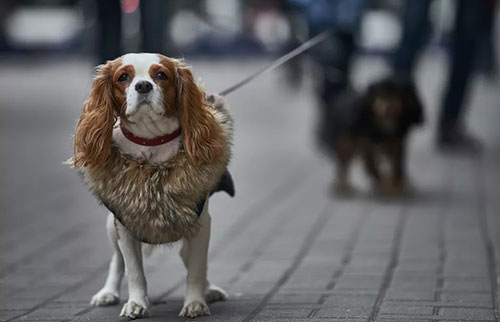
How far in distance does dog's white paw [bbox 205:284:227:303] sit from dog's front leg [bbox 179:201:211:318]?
340 mm

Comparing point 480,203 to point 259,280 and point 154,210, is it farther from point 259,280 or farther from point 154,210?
point 154,210

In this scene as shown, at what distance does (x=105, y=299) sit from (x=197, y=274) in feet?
1.82

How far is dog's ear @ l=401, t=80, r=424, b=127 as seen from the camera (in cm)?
841

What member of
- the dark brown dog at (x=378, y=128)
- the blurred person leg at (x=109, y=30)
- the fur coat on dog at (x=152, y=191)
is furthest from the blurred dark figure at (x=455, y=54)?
the fur coat on dog at (x=152, y=191)

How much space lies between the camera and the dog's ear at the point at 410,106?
8.41 metres

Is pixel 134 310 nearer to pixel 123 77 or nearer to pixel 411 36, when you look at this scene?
pixel 123 77

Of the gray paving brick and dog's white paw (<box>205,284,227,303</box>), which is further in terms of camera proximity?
dog's white paw (<box>205,284,227,303</box>)

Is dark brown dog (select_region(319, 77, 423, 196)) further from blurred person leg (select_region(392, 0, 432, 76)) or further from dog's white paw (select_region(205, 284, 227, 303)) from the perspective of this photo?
dog's white paw (select_region(205, 284, 227, 303))

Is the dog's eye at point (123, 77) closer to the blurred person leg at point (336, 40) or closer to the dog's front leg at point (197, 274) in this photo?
the dog's front leg at point (197, 274)

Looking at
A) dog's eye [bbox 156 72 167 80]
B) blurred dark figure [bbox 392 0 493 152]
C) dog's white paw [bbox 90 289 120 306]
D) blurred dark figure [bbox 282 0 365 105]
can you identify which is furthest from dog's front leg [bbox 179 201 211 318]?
blurred dark figure [bbox 392 0 493 152]

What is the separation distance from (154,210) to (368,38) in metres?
26.7

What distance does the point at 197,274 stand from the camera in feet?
16.0

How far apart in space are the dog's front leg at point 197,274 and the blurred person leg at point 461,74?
664 cm

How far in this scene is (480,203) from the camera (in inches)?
324
